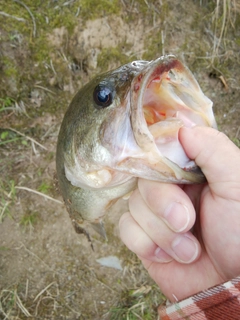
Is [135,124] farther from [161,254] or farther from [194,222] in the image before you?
[161,254]

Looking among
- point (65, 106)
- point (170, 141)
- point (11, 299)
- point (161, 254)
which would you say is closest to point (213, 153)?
point (170, 141)

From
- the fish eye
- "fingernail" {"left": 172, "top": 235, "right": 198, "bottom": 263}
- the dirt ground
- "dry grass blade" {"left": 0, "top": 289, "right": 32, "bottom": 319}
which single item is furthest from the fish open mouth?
"dry grass blade" {"left": 0, "top": 289, "right": 32, "bottom": 319}

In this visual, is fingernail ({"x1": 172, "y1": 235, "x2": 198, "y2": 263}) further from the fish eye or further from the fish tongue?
the fish eye

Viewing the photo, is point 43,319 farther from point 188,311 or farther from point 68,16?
point 68,16

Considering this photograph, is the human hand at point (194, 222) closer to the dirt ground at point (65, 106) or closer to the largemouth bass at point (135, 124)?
the largemouth bass at point (135, 124)

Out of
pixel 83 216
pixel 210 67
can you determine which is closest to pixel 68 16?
pixel 210 67

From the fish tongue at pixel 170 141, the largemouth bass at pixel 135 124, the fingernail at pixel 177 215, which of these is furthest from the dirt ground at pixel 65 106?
the fingernail at pixel 177 215

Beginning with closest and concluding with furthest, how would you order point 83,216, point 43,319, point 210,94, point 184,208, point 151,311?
point 184,208
point 83,216
point 43,319
point 151,311
point 210,94
